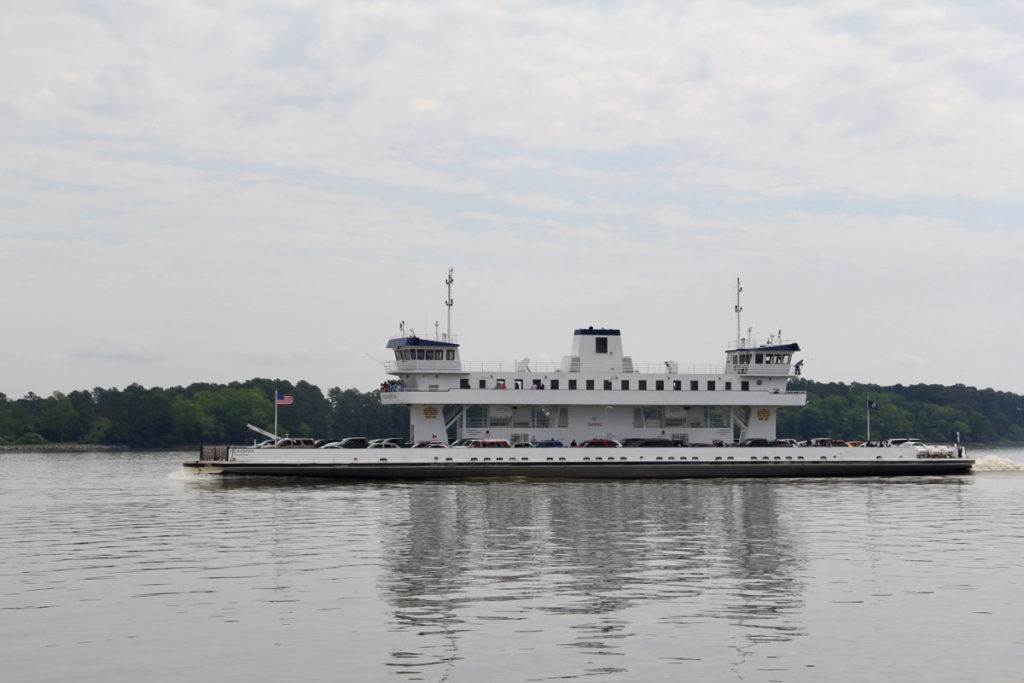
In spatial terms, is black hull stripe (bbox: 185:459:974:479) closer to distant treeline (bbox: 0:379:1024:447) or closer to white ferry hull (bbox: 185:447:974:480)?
white ferry hull (bbox: 185:447:974:480)

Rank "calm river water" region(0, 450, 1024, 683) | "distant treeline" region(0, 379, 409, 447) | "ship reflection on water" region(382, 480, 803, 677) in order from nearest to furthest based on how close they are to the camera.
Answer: "calm river water" region(0, 450, 1024, 683)
"ship reflection on water" region(382, 480, 803, 677)
"distant treeline" region(0, 379, 409, 447)

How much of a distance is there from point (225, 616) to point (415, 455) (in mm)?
41449

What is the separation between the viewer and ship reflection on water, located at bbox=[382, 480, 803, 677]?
20812 millimetres

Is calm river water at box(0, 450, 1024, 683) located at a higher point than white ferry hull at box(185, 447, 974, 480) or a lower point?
lower

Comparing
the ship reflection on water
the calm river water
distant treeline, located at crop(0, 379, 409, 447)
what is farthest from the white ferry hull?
distant treeline, located at crop(0, 379, 409, 447)

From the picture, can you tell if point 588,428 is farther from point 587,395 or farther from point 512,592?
point 512,592

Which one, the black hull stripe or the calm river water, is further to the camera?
the black hull stripe

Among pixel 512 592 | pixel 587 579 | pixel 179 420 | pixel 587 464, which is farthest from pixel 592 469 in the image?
pixel 179 420

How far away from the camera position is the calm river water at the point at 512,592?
19.2 metres

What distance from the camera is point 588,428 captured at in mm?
71188

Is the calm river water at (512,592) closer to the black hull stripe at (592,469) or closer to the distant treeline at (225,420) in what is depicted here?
the black hull stripe at (592,469)

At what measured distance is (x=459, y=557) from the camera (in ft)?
104

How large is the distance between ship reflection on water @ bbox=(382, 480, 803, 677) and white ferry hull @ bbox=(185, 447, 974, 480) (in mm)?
15104

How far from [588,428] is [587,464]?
18.2 feet
